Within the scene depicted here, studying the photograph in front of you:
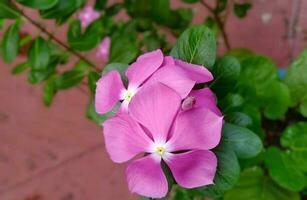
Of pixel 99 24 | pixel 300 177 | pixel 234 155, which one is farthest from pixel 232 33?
pixel 234 155

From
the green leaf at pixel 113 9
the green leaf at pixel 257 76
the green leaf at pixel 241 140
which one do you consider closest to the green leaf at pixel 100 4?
the green leaf at pixel 113 9

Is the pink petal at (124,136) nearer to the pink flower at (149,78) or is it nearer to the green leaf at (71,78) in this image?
the pink flower at (149,78)

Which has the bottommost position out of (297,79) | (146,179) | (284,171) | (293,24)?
(293,24)

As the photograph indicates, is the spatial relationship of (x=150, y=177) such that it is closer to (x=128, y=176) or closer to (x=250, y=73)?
(x=128, y=176)

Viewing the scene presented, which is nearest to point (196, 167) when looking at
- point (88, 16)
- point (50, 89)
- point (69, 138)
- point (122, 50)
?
point (122, 50)

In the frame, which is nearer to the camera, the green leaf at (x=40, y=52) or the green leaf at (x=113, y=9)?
the green leaf at (x=40, y=52)

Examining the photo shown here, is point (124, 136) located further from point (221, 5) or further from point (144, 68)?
point (221, 5)
